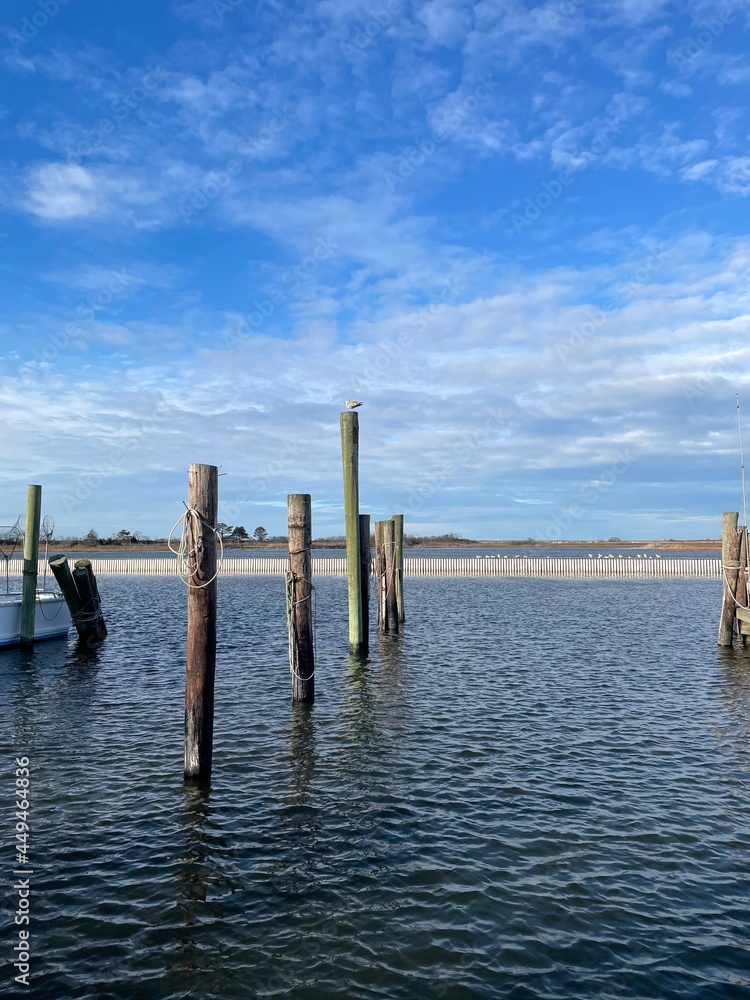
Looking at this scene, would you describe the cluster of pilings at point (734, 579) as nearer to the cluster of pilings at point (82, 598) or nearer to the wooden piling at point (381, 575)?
the wooden piling at point (381, 575)

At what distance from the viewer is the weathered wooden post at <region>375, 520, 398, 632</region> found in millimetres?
21141

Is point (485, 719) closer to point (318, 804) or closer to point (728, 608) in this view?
point (318, 804)

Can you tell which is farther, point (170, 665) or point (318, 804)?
point (170, 665)

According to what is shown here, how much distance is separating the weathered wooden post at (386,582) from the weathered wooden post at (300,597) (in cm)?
932

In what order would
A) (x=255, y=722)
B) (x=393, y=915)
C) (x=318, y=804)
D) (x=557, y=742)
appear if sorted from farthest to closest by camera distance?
(x=255, y=722)
(x=557, y=742)
(x=318, y=804)
(x=393, y=915)

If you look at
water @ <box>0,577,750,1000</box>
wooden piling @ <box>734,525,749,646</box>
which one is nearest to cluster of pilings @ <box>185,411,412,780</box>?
water @ <box>0,577,750,1000</box>

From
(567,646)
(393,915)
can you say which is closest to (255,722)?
(393,915)

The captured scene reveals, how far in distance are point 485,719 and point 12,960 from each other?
7.46 m

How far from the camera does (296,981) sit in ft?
15.2

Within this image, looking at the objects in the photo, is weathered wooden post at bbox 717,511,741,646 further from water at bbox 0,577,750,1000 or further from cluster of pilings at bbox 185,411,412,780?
cluster of pilings at bbox 185,411,412,780

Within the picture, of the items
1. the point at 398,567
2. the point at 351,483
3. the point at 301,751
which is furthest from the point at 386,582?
the point at 301,751

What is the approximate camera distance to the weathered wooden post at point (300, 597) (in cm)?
1149

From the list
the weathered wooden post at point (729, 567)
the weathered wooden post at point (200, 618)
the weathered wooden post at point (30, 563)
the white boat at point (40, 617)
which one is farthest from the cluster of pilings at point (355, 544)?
the white boat at point (40, 617)

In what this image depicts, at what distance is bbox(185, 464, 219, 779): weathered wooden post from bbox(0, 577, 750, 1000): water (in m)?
0.56
